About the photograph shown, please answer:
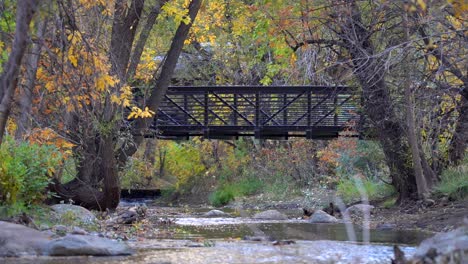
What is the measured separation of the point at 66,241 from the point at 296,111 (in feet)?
54.8

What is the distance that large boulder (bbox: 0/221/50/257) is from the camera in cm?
932

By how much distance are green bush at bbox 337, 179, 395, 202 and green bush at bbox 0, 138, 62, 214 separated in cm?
935

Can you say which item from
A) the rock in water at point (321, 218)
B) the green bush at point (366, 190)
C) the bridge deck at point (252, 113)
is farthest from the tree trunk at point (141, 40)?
the green bush at point (366, 190)

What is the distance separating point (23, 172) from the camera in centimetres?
1155

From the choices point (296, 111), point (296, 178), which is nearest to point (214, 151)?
point (296, 178)

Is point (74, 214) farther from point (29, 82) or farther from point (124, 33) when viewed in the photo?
point (124, 33)

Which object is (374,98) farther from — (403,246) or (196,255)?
(196,255)

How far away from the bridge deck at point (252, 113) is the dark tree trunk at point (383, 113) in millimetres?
4322

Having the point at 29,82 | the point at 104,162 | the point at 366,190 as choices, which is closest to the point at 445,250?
the point at 29,82

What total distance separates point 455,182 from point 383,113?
217 centimetres

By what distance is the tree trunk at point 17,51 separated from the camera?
25.2 ft

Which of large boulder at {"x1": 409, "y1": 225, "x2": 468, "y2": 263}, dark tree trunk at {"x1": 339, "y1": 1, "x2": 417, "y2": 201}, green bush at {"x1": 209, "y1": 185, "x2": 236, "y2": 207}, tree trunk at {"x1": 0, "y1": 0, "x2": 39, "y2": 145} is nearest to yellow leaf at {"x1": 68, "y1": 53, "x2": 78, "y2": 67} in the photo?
tree trunk at {"x1": 0, "y1": 0, "x2": 39, "y2": 145}

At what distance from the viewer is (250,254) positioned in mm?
10000

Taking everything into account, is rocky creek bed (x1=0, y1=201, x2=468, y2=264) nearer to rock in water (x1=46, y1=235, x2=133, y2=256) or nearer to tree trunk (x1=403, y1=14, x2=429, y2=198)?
rock in water (x1=46, y1=235, x2=133, y2=256)
